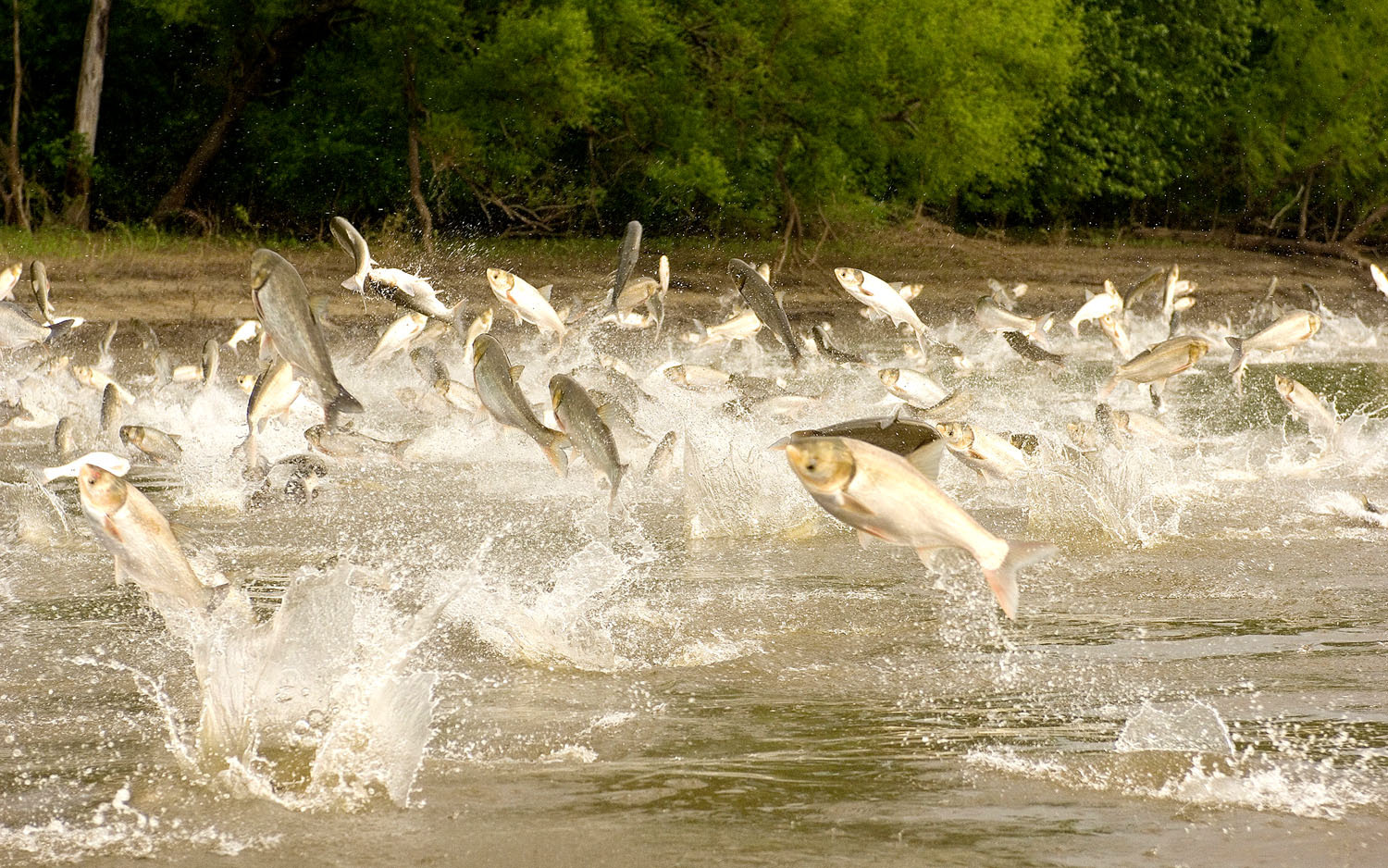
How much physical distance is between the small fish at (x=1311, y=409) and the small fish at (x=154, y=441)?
6.46 meters

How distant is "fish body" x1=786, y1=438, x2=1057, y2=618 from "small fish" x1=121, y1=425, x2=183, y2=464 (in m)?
5.74

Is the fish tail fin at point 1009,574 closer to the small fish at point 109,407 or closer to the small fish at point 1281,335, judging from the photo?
the small fish at point 1281,335

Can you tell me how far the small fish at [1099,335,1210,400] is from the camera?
805 centimetres

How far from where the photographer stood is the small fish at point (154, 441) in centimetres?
845

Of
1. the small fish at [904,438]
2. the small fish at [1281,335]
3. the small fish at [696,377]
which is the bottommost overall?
the small fish at [696,377]

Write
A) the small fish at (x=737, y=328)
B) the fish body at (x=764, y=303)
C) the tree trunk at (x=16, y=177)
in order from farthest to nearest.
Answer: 1. the tree trunk at (x=16, y=177)
2. the small fish at (x=737, y=328)
3. the fish body at (x=764, y=303)

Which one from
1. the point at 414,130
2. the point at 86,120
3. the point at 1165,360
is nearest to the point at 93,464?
the point at 1165,360

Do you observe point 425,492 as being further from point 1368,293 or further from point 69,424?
point 1368,293

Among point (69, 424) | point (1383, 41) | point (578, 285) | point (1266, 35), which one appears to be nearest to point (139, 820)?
point (69, 424)

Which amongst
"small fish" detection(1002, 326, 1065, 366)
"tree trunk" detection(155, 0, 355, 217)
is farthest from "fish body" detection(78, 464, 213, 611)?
"tree trunk" detection(155, 0, 355, 217)

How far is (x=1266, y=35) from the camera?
34406mm

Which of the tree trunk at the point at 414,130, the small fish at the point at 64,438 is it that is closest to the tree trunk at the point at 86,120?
the tree trunk at the point at 414,130

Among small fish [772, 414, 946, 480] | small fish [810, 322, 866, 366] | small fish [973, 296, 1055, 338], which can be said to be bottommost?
small fish [810, 322, 866, 366]

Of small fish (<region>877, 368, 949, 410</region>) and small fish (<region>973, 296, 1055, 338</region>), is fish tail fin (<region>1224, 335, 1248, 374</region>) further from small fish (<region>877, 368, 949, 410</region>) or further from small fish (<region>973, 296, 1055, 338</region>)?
small fish (<region>973, 296, 1055, 338</region>)
